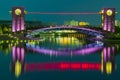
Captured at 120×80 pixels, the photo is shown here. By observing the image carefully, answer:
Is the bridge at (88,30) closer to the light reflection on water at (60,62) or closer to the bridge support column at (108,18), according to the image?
the bridge support column at (108,18)

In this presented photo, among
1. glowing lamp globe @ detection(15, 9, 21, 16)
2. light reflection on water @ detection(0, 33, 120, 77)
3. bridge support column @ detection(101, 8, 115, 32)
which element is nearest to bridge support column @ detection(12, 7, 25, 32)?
glowing lamp globe @ detection(15, 9, 21, 16)

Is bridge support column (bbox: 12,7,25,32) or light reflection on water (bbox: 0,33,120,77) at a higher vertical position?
bridge support column (bbox: 12,7,25,32)

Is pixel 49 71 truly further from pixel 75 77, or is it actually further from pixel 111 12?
pixel 111 12

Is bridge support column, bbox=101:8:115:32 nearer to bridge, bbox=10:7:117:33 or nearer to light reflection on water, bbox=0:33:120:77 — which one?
bridge, bbox=10:7:117:33

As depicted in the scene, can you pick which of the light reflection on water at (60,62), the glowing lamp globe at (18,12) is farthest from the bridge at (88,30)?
the light reflection on water at (60,62)

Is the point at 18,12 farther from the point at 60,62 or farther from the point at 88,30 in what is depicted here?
the point at 60,62

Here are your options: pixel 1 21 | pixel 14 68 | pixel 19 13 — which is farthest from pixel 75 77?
pixel 1 21

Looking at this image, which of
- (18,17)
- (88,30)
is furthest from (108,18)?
(18,17)

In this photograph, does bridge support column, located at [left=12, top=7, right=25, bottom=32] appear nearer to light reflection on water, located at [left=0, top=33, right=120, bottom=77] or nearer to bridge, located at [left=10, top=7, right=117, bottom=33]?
bridge, located at [left=10, top=7, right=117, bottom=33]

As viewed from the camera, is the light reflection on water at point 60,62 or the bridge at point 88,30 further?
the bridge at point 88,30

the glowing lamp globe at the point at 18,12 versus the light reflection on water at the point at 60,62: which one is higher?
the glowing lamp globe at the point at 18,12

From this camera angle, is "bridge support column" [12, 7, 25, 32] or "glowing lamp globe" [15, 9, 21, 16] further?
"glowing lamp globe" [15, 9, 21, 16]

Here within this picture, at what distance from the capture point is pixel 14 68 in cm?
2567

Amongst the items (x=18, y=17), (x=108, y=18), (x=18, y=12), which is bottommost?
(x=108, y=18)
